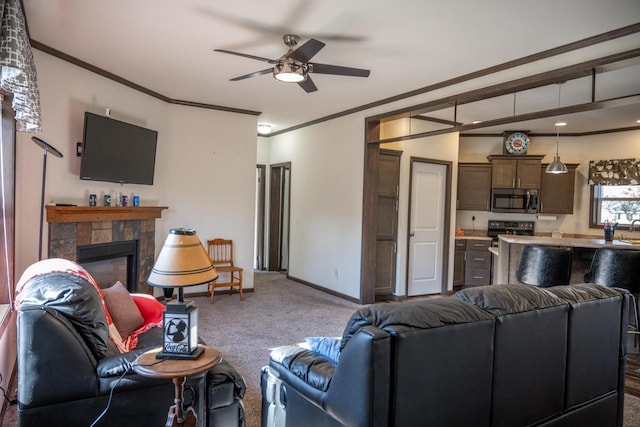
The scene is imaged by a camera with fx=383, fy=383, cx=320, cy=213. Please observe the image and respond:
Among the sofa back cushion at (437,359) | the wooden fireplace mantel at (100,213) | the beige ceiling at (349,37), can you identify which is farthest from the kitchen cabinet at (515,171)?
the sofa back cushion at (437,359)

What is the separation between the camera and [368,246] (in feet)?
16.9

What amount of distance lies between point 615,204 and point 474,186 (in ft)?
6.82

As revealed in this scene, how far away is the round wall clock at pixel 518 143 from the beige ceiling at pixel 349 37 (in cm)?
178

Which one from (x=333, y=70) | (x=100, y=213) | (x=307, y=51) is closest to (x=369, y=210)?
(x=333, y=70)

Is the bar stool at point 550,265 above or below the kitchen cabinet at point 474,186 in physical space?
below

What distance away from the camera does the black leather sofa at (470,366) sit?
4.54 ft

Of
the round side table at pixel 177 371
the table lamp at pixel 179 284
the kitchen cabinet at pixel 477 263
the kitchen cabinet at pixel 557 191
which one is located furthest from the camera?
the kitchen cabinet at pixel 557 191

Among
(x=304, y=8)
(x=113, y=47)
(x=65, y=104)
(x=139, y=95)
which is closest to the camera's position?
(x=304, y=8)

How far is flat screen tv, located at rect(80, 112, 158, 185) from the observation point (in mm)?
3779

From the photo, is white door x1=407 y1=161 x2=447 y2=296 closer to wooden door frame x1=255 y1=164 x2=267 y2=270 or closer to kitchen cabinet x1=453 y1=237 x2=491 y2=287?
kitchen cabinet x1=453 y1=237 x2=491 y2=287

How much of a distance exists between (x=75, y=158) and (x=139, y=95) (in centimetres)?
124

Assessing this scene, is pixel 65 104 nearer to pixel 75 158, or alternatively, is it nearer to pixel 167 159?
pixel 75 158

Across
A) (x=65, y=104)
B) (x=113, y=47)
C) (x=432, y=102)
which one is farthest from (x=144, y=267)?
(x=432, y=102)

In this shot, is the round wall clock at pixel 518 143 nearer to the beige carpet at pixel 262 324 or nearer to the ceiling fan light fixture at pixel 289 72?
the beige carpet at pixel 262 324
